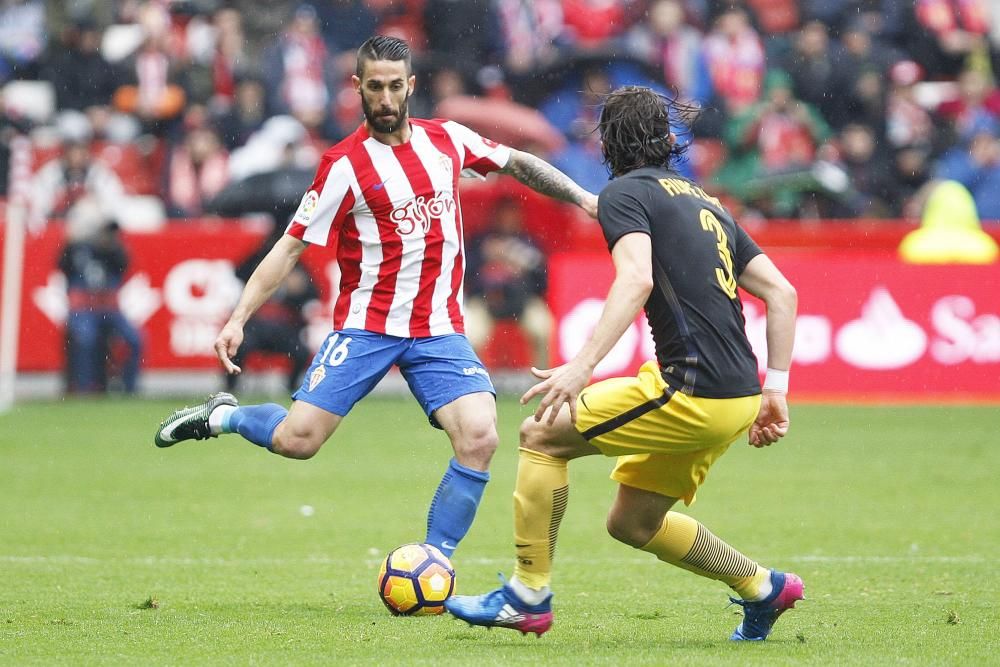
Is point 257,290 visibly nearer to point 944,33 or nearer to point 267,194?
point 267,194

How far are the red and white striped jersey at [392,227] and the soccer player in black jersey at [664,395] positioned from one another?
1403mm

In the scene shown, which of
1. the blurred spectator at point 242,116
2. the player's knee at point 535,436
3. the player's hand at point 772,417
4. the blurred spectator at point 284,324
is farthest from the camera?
the blurred spectator at point 242,116

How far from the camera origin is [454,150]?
7.11 m

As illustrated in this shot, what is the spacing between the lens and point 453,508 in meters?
6.73

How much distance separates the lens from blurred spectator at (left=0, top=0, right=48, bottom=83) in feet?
67.6

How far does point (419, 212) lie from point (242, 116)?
13.0 m

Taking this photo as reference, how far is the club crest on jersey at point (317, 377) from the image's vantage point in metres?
6.91

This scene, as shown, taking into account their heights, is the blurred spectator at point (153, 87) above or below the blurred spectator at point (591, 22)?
below

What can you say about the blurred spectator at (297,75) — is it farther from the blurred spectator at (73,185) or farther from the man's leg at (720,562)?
the man's leg at (720,562)

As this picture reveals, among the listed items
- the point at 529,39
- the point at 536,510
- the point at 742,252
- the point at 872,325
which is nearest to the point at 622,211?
the point at 742,252

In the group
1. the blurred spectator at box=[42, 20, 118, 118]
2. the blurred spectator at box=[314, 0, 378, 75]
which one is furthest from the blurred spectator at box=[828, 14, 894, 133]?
the blurred spectator at box=[42, 20, 118, 118]

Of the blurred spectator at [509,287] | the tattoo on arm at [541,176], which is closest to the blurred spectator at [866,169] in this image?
the blurred spectator at [509,287]

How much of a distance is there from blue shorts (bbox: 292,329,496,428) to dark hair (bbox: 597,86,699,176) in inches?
59.7

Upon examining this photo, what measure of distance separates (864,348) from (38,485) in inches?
313
